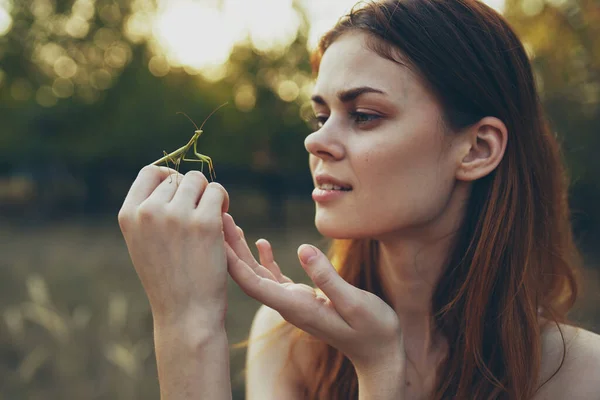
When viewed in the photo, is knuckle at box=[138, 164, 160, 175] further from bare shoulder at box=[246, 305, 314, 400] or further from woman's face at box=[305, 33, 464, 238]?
bare shoulder at box=[246, 305, 314, 400]

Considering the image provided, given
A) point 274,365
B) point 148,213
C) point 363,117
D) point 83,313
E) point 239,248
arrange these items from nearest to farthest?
1. point 148,213
2. point 239,248
3. point 363,117
4. point 274,365
5. point 83,313

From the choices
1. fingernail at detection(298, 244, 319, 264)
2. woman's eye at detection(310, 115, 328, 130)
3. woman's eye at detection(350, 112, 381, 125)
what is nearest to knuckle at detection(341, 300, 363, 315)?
fingernail at detection(298, 244, 319, 264)

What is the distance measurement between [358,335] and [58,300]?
8329 millimetres

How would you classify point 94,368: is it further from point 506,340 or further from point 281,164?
point 281,164

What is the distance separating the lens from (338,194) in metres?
2.25

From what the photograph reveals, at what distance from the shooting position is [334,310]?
1920 millimetres

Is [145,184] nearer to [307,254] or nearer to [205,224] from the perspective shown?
[205,224]

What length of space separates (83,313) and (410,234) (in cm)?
488

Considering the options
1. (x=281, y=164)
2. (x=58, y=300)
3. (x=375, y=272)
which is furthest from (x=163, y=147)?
(x=375, y=272)

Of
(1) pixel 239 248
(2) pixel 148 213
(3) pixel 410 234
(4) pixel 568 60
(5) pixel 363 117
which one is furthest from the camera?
(4) pixel 568 60

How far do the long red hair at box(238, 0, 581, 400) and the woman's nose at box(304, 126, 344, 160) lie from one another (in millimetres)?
396

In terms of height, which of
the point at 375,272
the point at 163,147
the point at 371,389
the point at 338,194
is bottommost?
the point at 371,389

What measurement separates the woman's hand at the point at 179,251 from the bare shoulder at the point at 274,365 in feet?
2.70

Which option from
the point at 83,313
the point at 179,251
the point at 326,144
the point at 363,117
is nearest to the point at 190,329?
the point at 179,251
